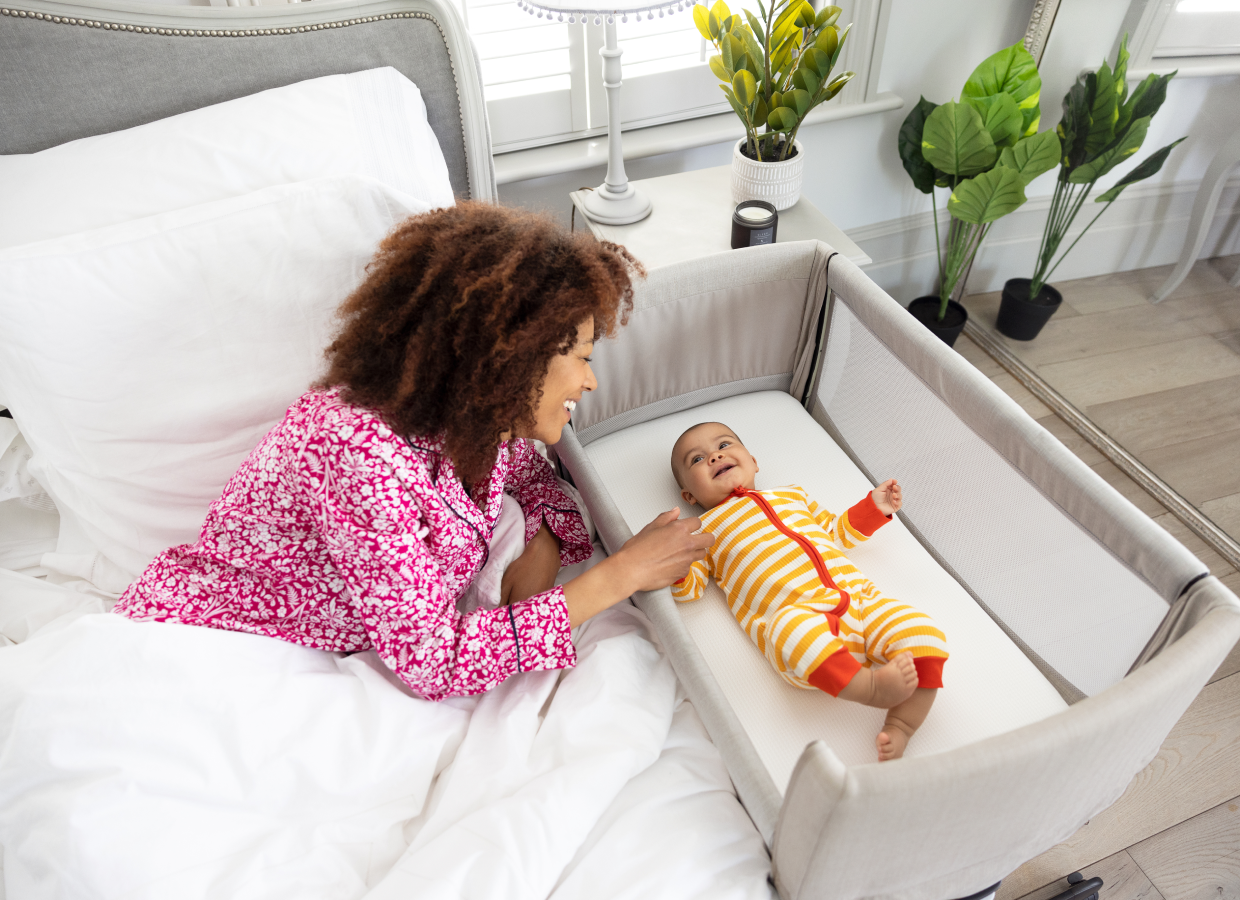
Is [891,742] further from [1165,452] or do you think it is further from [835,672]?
[1165,452]

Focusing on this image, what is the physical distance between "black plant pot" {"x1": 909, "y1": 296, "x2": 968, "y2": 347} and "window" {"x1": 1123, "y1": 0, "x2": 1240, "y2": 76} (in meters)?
0.63

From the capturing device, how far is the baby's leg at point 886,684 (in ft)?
2.97

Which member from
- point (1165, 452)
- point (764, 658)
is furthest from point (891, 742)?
point (1165, 452)

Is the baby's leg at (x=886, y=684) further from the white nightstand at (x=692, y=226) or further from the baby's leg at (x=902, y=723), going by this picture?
the white nightstand at (x=692, y=226)

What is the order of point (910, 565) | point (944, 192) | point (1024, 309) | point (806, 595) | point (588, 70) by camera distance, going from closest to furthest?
point (806, 595)
point (910, 565)
point (588, 70)
point (1024, 309)
point (944, 192)

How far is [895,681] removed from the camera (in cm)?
90

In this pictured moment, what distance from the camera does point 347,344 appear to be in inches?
33.9

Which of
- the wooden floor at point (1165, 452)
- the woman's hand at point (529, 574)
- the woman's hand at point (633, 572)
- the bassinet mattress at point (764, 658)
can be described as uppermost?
the woman's hand at point (633, 572)

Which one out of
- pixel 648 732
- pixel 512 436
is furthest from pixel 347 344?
pixel 648 732

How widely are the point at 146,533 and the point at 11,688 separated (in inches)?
11.9

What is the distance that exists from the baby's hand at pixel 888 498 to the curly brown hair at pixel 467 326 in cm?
49

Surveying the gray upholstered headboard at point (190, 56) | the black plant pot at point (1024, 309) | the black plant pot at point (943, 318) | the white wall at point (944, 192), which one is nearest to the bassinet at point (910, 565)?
the gray upholstered headboard at point (190, 56)

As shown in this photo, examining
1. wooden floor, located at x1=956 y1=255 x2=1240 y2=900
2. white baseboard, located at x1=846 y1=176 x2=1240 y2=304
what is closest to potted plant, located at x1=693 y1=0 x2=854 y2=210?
white baseboard, located at x1=846 y1=176 x2=1240 y2=304

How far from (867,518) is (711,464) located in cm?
24
